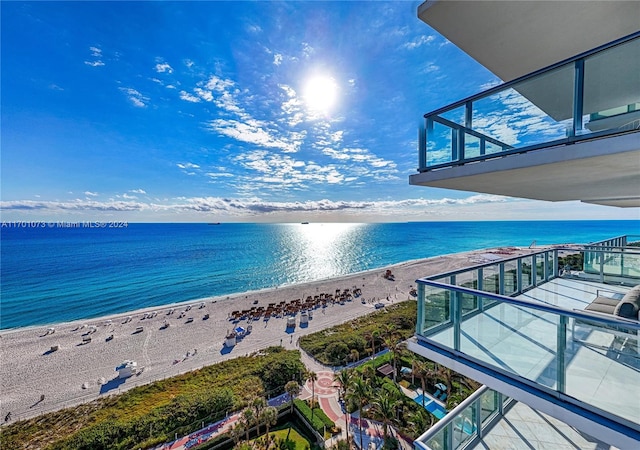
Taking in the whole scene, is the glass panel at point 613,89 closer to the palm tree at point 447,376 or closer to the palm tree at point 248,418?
the palm tree at point 447,376

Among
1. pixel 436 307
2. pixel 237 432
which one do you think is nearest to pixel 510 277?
pixel 436 307

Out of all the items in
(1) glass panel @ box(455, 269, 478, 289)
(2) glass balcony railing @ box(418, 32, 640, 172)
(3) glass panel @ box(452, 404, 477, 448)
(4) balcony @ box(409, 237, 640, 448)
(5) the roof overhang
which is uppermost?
(2) glass balcony railing @ box(418, 32, 640, 172)

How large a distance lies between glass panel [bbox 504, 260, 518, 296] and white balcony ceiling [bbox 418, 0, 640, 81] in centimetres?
420

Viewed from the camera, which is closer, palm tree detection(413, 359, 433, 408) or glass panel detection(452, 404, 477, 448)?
glass panel detection(452, 404, 477, 448)

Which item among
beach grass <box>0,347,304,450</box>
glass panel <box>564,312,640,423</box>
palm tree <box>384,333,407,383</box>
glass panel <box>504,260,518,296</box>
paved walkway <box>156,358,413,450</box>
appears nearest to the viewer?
glass panel <box>564,312,640,423</box>

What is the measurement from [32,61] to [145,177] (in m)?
67.8

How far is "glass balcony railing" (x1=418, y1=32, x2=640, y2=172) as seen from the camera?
297cm

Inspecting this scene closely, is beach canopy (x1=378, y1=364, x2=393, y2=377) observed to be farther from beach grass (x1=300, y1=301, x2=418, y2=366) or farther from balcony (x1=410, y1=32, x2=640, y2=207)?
balcony (x1=410, y1=32, x2=640, y2=207)

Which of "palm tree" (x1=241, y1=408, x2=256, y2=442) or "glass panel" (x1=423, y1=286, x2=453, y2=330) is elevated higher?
"glass panel" (x1=423, y1=286, x2=453, y2=330)

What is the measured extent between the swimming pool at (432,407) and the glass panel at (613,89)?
1487cm

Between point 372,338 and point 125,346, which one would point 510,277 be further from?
point 125,346

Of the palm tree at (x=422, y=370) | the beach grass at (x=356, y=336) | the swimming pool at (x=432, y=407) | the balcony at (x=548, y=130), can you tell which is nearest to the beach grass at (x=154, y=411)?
the beach grass at (x=356, y=336)

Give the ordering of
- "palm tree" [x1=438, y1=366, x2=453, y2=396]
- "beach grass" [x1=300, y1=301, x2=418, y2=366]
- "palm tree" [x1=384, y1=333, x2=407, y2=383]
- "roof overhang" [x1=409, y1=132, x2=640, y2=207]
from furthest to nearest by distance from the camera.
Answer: "beach grass" [x1=300, y1=301, x2=418, y2=366], "palm tree" [x1=384, y1=333, x2=407, y2=383], "palm tree" [x1=438, y1=366, x2=453, y2=396], "roof overhang" [x1=409, y1=132, x2=640, y2=207]

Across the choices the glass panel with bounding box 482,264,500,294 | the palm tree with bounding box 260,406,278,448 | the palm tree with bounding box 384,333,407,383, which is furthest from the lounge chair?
the palm tree with bounding box 384,333,407,383
